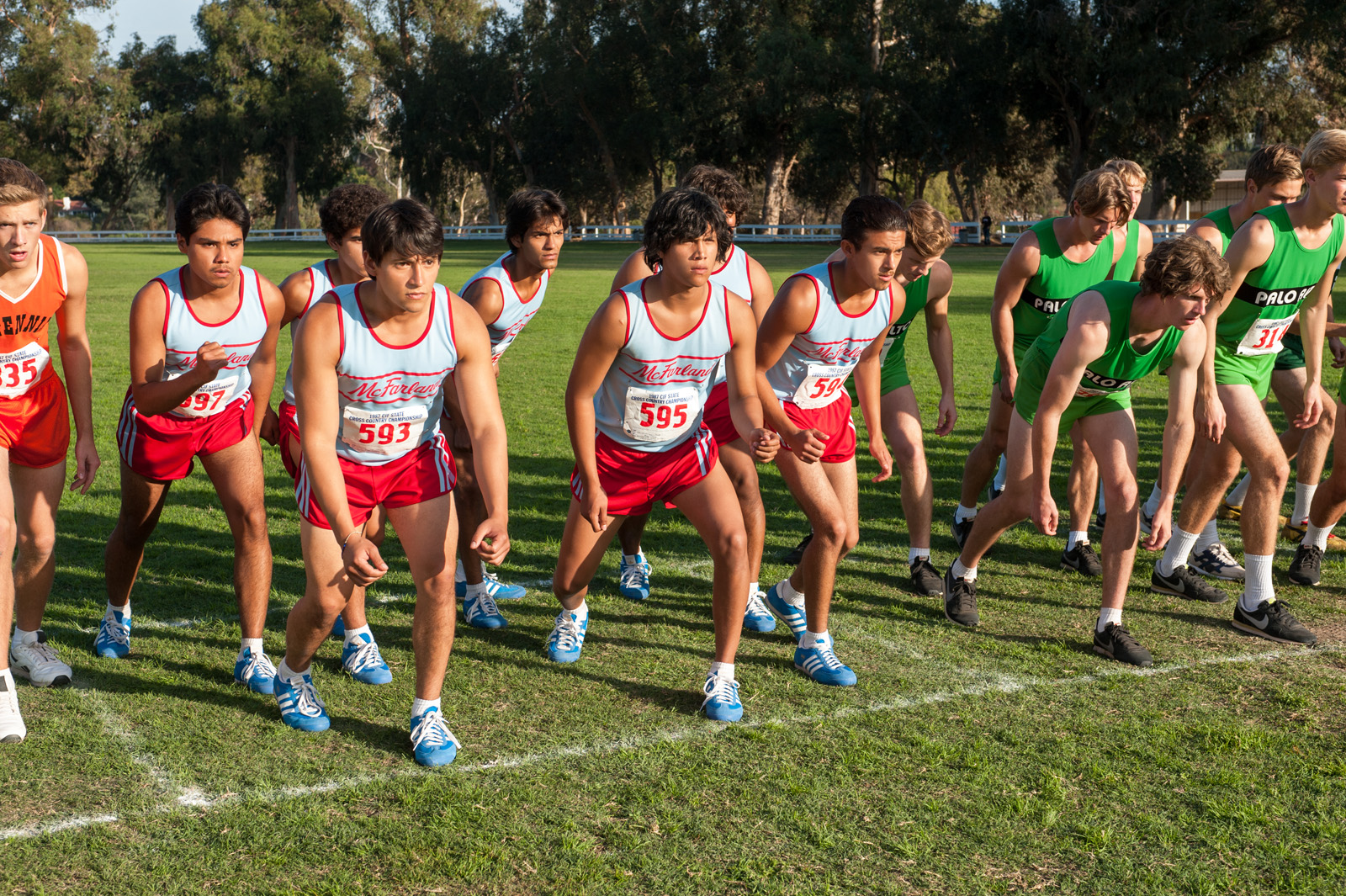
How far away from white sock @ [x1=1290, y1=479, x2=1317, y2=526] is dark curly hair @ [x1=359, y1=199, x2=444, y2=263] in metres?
5.63

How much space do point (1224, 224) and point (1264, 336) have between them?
2.72 feet

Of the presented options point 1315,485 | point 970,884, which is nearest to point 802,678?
point 970,884

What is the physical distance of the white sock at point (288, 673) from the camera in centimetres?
460

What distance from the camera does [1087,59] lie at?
43062mm

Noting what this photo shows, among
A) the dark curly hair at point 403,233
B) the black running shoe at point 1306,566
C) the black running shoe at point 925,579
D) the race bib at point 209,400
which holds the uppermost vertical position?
the dark curly hair at point 403,233

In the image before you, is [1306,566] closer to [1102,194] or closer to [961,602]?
[961,602]

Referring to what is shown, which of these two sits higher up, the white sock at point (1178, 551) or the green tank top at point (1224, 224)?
the green tank top at point (1224, 224)

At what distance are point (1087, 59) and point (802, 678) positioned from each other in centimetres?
A: 4330

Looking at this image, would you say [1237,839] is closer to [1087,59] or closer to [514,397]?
[514,397]

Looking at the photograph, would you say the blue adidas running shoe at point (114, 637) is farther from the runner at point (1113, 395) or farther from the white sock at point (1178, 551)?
the white sock at point (1178, 551)

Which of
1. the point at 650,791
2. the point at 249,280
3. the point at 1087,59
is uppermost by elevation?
the point at 1087,59

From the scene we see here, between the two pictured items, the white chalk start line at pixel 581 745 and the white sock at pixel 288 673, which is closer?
the white chalk start line at pixel 581 745

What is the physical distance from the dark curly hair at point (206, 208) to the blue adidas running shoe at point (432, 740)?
6.36ft

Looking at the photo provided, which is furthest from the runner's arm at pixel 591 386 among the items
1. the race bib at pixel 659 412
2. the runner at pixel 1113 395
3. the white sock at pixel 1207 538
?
the white sock at pixel 1207 538
